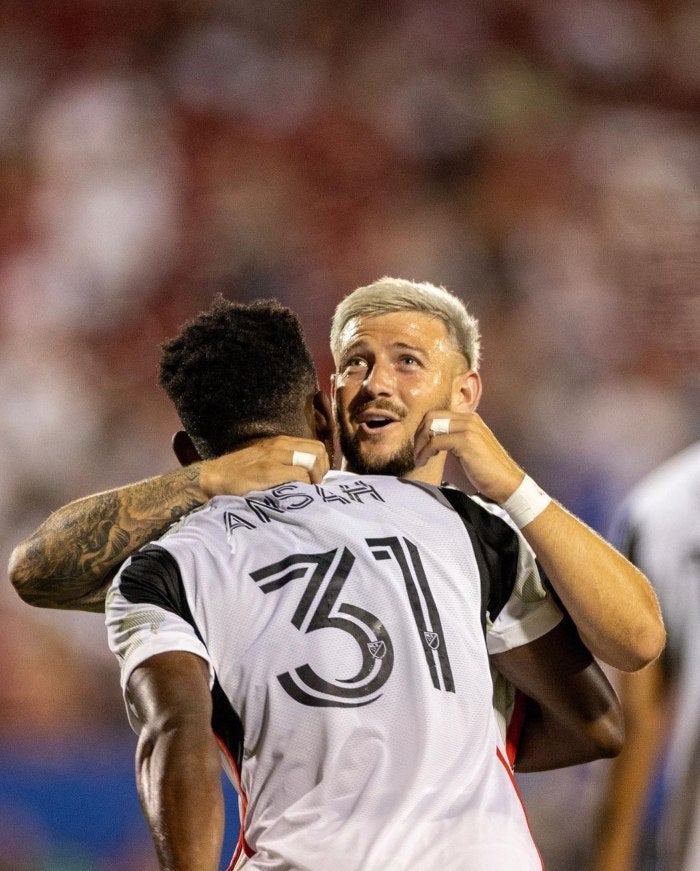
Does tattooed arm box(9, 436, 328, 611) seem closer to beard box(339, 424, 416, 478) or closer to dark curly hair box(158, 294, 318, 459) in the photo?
dark curly hair box(158, 294, 318, 459)

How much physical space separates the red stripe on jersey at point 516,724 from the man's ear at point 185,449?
0.76 m

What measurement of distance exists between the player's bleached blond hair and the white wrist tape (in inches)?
24.8

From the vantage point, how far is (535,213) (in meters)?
4.82

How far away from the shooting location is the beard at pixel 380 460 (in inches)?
88.0

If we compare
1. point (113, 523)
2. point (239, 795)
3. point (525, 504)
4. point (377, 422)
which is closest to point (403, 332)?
point (377, 422)

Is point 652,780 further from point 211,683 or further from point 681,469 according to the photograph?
point 211,683

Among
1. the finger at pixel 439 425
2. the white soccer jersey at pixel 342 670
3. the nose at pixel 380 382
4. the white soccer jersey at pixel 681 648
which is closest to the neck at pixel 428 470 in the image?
the nose at pixel 380 382

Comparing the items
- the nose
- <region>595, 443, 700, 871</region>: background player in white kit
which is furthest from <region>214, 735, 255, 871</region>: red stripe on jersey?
<region>595, 443, 700, 871</region>: background player in white kit

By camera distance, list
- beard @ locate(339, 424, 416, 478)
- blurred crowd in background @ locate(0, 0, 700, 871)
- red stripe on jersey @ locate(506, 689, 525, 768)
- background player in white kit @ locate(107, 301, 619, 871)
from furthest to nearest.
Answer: blurred crowd in background @ locate(0, 0, 700, 871) < beard @ locate(339, 424, 416, 478) < red stripe on jersey @ locate(506, 689, 525, 768) < background player in white kit @ locate(107, 301, 619, 871)

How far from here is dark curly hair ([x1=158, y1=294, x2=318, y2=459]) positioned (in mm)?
1932

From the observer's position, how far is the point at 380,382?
226cm

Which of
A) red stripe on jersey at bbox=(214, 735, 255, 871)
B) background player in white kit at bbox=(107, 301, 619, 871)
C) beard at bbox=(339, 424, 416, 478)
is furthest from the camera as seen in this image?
beard at bbox=(339, 424, 416, 478)

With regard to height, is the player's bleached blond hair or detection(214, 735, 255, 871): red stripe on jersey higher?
the player's bleached blond hair

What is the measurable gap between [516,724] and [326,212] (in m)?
3.34
